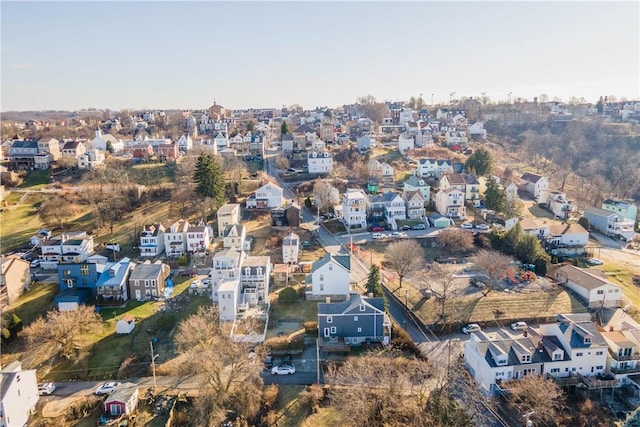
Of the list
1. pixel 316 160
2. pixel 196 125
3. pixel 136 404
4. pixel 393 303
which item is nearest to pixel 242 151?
pixel 316 160

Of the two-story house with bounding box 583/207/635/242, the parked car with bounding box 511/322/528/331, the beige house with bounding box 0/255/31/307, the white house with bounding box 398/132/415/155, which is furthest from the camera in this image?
the white house with bounding box 398/132/415/155

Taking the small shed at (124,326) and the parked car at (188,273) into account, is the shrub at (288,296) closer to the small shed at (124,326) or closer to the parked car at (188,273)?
the parked car at (188,273)

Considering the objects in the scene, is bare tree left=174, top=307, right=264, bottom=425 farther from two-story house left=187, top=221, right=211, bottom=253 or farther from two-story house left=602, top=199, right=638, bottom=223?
two-story house left=602, top=199, right=638, bottom=223

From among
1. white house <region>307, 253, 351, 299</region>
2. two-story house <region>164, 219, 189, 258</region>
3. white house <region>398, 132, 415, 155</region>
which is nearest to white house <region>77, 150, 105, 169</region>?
two-story house <region>164, 219, 189, 258</region>

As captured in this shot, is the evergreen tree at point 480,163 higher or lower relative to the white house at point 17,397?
higher

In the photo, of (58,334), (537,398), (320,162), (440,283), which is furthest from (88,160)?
(537,398)

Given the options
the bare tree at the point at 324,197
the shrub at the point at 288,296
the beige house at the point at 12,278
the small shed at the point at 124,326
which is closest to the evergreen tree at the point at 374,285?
the shrub at the point at 288,296
